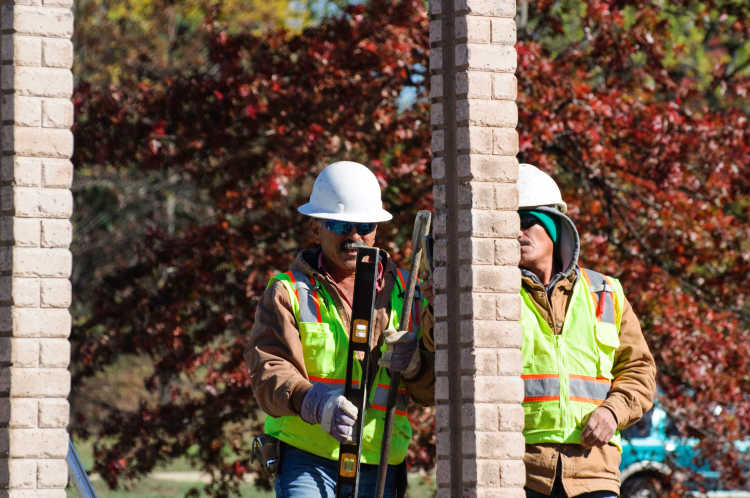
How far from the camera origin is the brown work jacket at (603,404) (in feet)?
15.3

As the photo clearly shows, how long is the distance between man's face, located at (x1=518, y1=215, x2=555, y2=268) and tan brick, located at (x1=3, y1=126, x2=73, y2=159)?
5.32 ft

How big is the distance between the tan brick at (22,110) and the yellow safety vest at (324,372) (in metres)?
1.04

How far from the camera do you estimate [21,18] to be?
4.44 m

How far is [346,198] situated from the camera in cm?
500

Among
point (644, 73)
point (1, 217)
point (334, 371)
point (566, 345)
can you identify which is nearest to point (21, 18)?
point (1, 217)

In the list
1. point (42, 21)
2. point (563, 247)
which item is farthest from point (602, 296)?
point (42, 21)

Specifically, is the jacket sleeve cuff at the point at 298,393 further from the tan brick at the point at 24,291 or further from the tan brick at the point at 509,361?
the tan brick at the point at 24,291

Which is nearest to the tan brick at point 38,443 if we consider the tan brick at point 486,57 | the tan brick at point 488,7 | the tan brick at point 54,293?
the tan brick at point 54,293

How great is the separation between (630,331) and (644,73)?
17.5 ft

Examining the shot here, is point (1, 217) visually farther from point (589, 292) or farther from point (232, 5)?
point (232, 5)

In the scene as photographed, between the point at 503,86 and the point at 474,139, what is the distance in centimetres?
22

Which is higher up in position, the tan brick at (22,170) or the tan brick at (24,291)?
the tan brick at (22,170)

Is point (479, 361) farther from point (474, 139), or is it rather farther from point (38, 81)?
point (38, 81)

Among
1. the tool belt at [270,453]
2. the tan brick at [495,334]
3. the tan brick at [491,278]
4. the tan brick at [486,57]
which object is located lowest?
the tool belt at [270,453]
